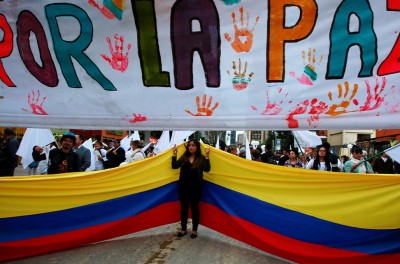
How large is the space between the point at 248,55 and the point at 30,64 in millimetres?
1896

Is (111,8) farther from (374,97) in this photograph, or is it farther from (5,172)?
(5,172)

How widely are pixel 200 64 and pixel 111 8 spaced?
0.88 meters

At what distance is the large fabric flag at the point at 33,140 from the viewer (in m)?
8.04

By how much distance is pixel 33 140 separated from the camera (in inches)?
324

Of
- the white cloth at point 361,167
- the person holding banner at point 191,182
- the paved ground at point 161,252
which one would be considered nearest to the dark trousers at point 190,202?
the person holding banner at point 191,182

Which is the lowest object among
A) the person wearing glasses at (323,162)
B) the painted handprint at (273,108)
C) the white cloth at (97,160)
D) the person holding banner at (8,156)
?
the white cloth at (97,160)

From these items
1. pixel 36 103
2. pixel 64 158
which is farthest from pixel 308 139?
pixel 36 103

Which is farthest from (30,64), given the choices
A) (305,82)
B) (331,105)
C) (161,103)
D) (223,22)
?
(331,105)

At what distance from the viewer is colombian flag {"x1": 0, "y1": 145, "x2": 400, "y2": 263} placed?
3771 mm

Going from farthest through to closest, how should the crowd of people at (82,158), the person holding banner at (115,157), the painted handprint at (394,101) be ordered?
the person holding banner at (115,157) < the crowd of people at (82,158) < the painted handprint at (394,101)

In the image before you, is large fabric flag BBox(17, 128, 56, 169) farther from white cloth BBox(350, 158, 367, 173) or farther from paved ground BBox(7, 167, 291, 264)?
white cloth BBox(350, 158, 367, 173)

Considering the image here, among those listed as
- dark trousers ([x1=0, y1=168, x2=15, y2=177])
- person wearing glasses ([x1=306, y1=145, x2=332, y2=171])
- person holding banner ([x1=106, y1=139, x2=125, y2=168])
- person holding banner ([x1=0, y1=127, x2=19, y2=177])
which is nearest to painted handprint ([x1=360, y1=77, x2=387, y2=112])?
person wearing glasses ([x1=306, y1=145, x2=332, y2=171])

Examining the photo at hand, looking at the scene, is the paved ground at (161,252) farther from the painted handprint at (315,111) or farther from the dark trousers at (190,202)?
the painted handprint at (315,111)

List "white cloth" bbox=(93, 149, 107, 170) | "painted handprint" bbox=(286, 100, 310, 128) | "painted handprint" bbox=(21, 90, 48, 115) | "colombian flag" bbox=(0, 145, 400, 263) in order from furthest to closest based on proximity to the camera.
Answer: "white cloth" bbox=(93, 149, 107, 170) < "colombian flag" bbox=(0, 145, 400, 263) < "painted handprint" bbox=(21, 90, 48, 115) < "painted handprint" bbox=(286, 100, 310, 128)
